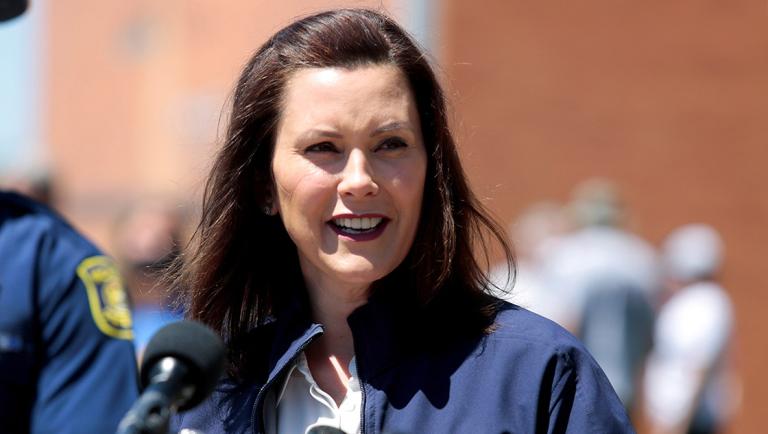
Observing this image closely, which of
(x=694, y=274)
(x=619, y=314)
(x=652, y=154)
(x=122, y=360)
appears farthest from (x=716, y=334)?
(x=122, y=360)

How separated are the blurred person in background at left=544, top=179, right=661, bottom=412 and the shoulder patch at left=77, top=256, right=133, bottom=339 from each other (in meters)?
5.42

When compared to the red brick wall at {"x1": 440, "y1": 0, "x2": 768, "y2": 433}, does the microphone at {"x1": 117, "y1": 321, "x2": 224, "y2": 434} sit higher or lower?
higher

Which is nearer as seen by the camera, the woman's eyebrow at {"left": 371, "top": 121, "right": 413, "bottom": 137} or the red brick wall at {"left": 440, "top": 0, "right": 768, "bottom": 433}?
the woman's eyebrow at {"left": 371, "top": 121, "right": 413, "bottom": 137}

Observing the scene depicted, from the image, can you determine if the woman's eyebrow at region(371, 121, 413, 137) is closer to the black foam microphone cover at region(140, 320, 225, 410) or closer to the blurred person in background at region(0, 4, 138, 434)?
the black foam microphone cover at region(140, 320, 225, 410)

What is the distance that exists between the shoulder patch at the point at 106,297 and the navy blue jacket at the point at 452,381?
0.50m

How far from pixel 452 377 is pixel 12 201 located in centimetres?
135

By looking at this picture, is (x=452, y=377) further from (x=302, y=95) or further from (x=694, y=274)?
(x=694, y=274)

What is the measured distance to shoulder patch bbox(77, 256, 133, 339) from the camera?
11.4 feet

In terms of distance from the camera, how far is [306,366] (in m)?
3.04

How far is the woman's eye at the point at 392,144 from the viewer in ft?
9.70

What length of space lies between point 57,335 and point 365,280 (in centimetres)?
88

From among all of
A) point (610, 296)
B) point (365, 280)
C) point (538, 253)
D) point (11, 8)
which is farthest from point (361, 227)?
point (538, 253)

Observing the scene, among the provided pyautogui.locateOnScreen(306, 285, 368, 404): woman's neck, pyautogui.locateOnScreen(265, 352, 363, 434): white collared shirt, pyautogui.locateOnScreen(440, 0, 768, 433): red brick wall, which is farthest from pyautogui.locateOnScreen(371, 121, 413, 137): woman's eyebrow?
pyautogui.locateOnScreen(440, 0, 768, 433): red brick wall

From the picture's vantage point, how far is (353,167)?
9.59ft
